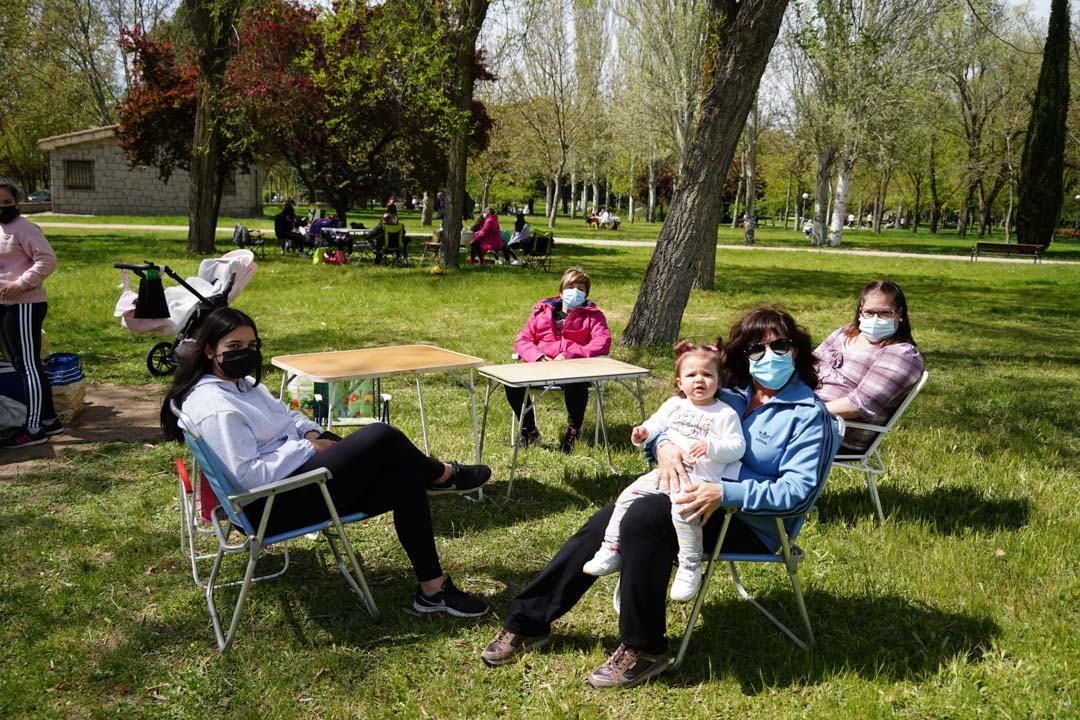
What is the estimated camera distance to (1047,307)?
50.3 feet

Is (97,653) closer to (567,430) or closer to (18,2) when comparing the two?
(567,430)

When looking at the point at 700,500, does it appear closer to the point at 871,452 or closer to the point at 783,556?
the point at 783,556

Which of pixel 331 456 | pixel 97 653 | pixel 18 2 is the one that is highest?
pixel 18 2

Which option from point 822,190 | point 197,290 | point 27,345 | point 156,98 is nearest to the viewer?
point 27,345

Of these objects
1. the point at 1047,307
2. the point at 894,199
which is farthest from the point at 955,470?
the point at 894,199

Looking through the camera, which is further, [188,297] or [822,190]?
[822,190]

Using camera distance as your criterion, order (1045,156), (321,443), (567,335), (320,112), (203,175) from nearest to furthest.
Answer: (321,443) < (567,335) < (203,175) < (320,112) < (1045,156)

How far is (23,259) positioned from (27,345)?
63 cm

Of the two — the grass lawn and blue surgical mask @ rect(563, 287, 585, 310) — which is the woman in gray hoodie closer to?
the grass lawn

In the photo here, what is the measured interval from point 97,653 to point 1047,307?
16.7m

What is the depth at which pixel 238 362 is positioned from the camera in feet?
11.6

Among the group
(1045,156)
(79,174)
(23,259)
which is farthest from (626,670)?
(79,174)

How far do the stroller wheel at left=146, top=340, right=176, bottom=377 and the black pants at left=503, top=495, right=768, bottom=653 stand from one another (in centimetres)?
608

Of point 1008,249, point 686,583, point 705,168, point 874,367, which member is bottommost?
point 686,583
